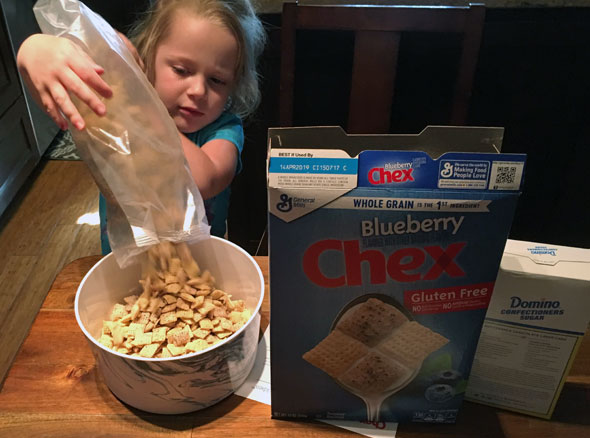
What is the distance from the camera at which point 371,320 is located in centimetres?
56

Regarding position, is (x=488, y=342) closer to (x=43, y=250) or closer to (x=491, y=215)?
(x=491, y=215)

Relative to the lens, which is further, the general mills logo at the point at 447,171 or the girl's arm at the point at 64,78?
the girl's arm at the point at 64,78

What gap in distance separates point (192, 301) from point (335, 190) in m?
0.30

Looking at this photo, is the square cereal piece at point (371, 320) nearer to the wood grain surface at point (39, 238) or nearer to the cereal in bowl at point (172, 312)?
the cereal in bowl at point (172, 312)

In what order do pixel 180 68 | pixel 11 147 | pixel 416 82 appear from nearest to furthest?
pixel 180 68, pixel 416 82, pixel 11 147

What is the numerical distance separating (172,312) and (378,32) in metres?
0.72

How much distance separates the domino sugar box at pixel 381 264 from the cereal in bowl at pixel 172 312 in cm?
12

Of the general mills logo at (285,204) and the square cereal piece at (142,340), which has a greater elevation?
the general mills logo at (285,204)

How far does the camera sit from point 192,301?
0.70 meters

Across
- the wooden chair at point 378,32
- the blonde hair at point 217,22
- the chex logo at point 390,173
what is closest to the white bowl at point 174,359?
the chex logo at point 390,173

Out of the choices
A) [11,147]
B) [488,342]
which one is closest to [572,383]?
[488,342]

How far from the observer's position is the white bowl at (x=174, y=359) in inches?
23.5

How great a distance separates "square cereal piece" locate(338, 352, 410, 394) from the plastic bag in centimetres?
27

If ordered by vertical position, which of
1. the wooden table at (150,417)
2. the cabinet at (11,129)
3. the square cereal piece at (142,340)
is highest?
the square cereal piece at (142,340)
